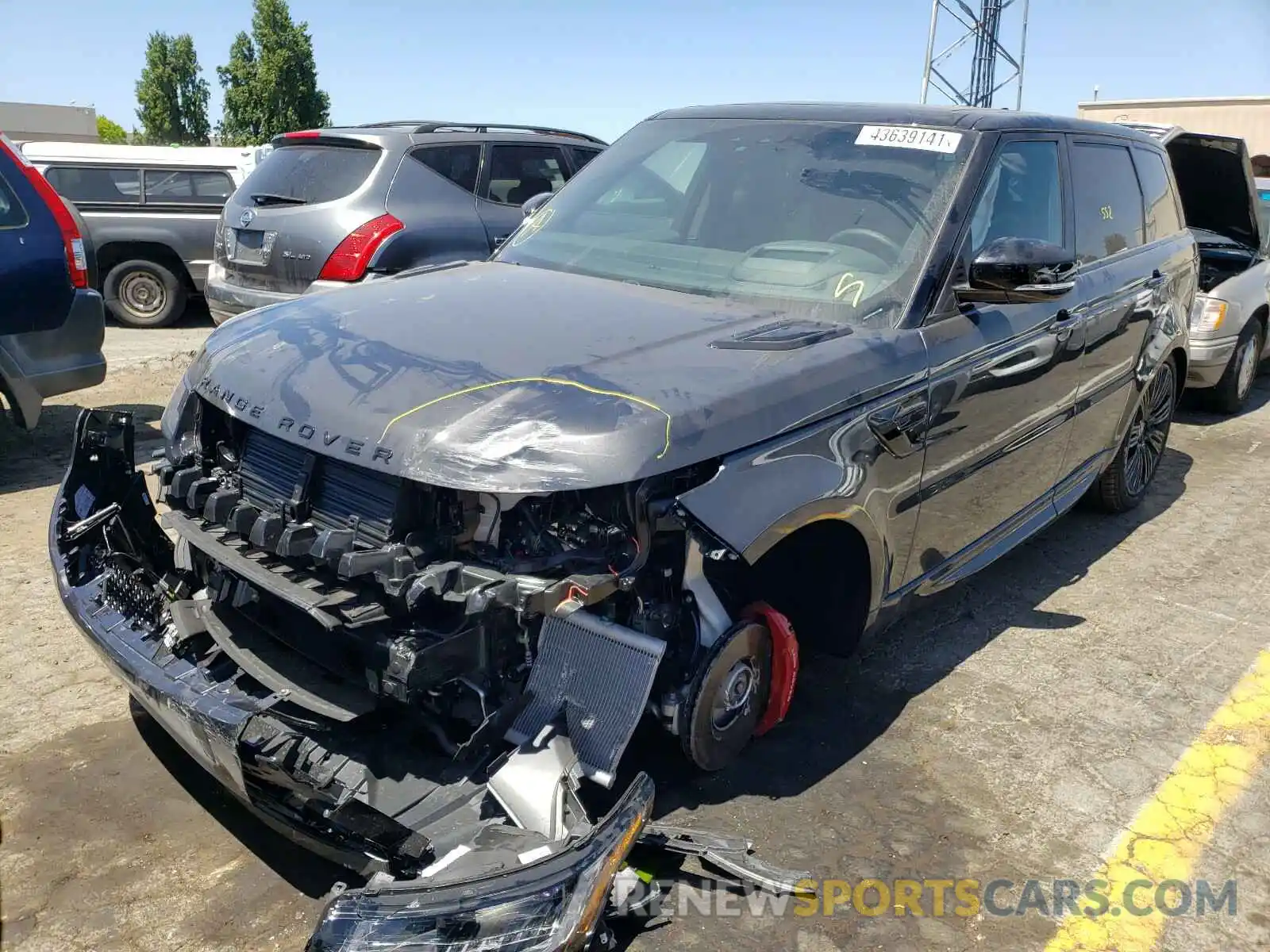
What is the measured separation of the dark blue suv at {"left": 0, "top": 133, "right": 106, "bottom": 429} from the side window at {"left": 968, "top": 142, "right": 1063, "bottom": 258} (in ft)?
16.3

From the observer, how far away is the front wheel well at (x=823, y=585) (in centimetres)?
325

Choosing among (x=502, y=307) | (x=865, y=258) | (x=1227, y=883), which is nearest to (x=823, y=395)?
(x=865, y=258)

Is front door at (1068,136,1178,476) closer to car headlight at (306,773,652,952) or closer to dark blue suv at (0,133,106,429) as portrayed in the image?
car headlight at (306,773,652,952)

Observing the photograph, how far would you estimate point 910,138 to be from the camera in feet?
12.4

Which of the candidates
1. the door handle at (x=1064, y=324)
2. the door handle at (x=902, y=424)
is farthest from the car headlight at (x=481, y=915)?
the door handle at (x=1064, y=324)

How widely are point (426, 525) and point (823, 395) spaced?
1180 mm

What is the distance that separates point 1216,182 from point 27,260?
8485 mm

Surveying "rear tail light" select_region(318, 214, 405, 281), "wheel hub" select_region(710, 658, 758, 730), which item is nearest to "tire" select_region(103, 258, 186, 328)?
"rear tail light" select_region(318, 214, 405, 281)

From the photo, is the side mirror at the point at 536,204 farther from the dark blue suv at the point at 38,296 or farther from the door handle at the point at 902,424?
the dark blue suv at the point at 38,296

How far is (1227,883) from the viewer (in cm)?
293

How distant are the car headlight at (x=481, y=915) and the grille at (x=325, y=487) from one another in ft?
2.90

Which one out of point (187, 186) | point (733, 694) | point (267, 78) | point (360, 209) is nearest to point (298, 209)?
point (360, 209)

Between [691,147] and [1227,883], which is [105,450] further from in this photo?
[1227,883]

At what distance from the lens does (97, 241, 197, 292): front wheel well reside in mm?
10812
